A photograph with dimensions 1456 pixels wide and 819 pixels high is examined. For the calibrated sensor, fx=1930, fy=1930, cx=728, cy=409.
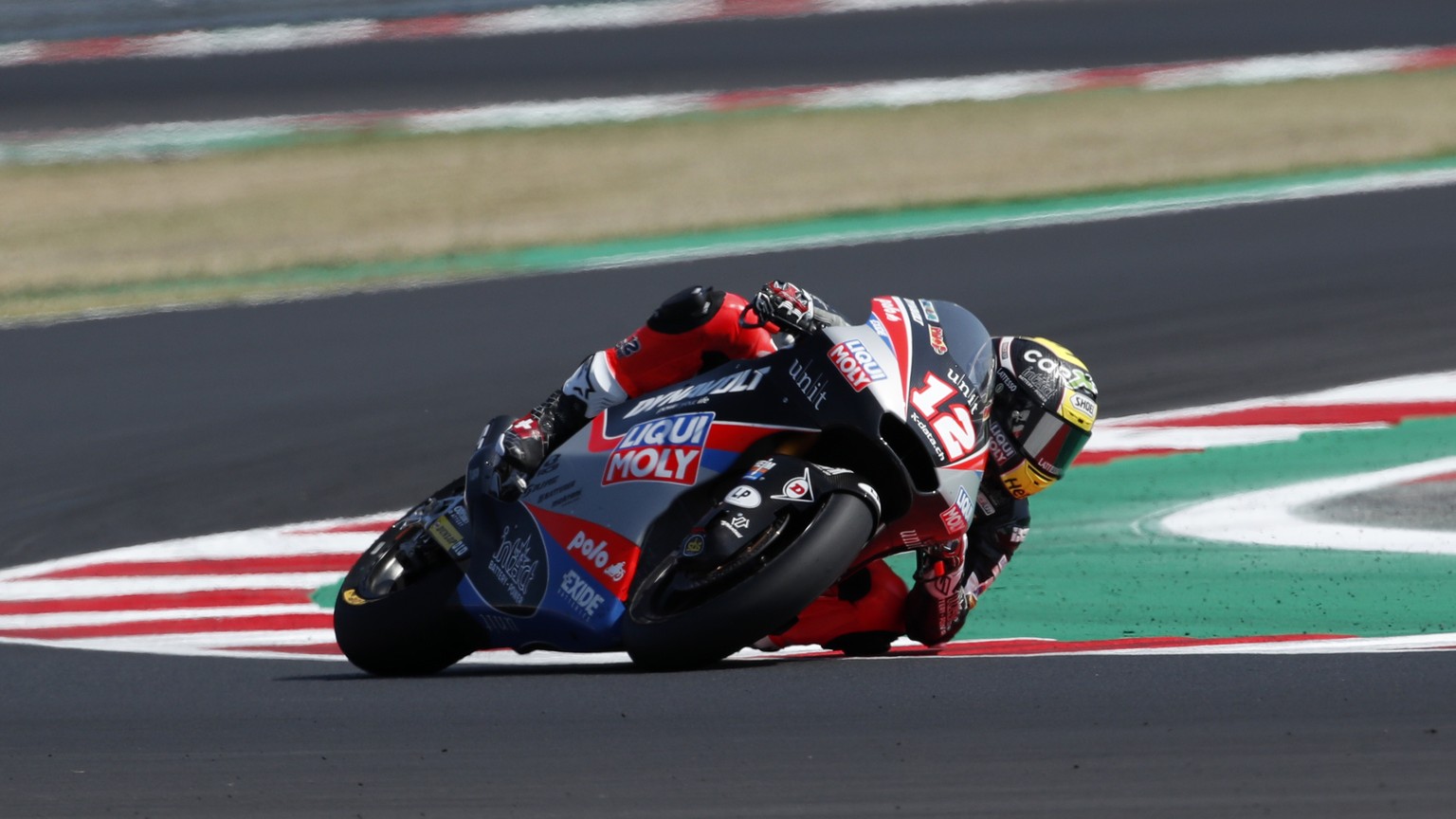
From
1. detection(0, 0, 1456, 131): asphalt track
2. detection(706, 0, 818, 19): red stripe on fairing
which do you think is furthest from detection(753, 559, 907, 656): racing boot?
detection(706, 0, 818, 19): red stripe on fairing

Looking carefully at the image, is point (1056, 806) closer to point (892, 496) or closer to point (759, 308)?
point (892, 496)

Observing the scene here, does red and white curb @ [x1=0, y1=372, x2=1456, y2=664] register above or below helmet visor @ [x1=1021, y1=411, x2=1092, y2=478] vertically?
below

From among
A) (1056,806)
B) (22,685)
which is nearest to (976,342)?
(1056,806)

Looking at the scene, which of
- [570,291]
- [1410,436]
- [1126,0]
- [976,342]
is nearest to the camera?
[976,342]

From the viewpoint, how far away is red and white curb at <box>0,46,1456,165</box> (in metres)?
15.9

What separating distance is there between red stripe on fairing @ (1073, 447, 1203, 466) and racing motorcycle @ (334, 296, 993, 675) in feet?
11.2

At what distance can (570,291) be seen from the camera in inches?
428

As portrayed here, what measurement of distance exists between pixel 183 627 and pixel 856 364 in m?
3.07

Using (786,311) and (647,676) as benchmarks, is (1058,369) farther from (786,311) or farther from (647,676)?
(647,676)

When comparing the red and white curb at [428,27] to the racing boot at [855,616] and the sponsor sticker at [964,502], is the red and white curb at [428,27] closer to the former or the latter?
the racing boot at [855,616]

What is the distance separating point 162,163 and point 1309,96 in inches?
368

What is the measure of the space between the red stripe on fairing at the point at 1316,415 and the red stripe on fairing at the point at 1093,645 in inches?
130

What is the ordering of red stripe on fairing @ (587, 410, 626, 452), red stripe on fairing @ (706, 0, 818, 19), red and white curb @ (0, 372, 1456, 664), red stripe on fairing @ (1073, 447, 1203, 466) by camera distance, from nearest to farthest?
red stripe on fairing @ (587, 410, 626, 452) → red and white curb @ (0, 372, 1456, 664) → red stripe on fairing @ (1073, 447, 1203, 466) → red stripe on fairing @ (706, 0, 818, 19)

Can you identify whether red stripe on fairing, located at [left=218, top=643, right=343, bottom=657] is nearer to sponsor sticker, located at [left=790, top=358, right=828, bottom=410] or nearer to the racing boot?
the racing boot
